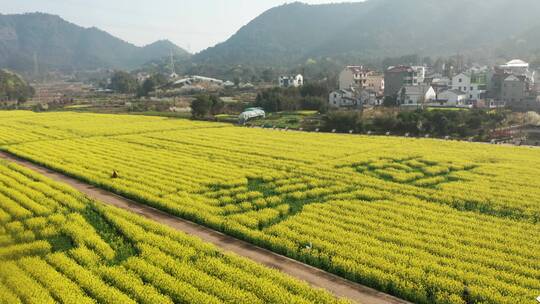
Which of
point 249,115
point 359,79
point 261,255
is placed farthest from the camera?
point 359,79

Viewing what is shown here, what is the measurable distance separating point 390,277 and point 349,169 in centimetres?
1629

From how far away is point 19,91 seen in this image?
12119 centimetres

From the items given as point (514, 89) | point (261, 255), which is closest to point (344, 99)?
point (514, 89)

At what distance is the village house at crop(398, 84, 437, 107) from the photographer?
250 feet

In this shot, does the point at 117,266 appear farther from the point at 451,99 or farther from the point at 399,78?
the point at 399,78

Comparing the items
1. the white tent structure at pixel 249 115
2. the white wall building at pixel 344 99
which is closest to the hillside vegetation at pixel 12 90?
the white tent structure at pixel 249 115

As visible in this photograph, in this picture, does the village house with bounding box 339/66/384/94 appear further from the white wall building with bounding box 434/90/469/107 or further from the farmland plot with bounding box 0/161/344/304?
the farmland plot with bounding box 0/161/344/304

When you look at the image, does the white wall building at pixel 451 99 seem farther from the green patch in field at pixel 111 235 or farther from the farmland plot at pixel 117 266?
the farmland plot at pixel 117 266

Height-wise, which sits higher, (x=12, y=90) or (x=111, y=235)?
(x=12, y=90)

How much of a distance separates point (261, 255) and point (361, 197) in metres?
8.72

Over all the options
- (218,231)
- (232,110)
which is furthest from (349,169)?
(232,110)

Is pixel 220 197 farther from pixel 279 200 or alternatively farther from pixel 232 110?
pixel 232 110

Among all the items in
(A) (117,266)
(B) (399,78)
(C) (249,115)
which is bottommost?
(A) (117,266)

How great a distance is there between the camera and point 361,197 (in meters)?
23.7
